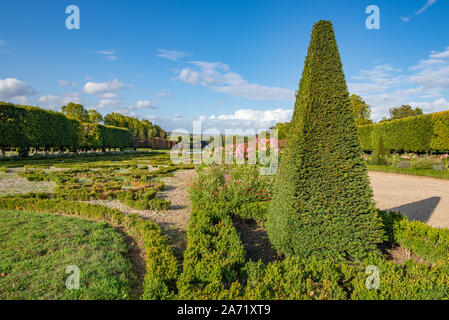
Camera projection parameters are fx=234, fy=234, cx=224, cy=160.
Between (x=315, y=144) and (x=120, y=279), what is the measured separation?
2962 millimetres

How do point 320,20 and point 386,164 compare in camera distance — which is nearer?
point 320,20

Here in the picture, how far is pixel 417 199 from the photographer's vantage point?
7.36 metres

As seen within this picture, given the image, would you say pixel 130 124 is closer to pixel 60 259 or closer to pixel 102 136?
pixel 102 136

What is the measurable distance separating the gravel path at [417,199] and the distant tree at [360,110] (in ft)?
81.8

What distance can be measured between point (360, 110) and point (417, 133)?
19491 millimetres

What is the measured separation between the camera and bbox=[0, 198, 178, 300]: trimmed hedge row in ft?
7.61

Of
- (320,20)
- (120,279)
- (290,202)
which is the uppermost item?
(320,20)

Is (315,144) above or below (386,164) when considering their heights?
above

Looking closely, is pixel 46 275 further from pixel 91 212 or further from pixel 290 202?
pixel 290 202

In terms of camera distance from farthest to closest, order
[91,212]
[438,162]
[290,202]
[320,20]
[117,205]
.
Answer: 1. [438,162]
2. [117,205]
3. [91,212]
4. [320,20]
5. [290,202]

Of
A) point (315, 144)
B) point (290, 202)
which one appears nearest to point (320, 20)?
point (315, 144)

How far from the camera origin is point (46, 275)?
2.81 meters
